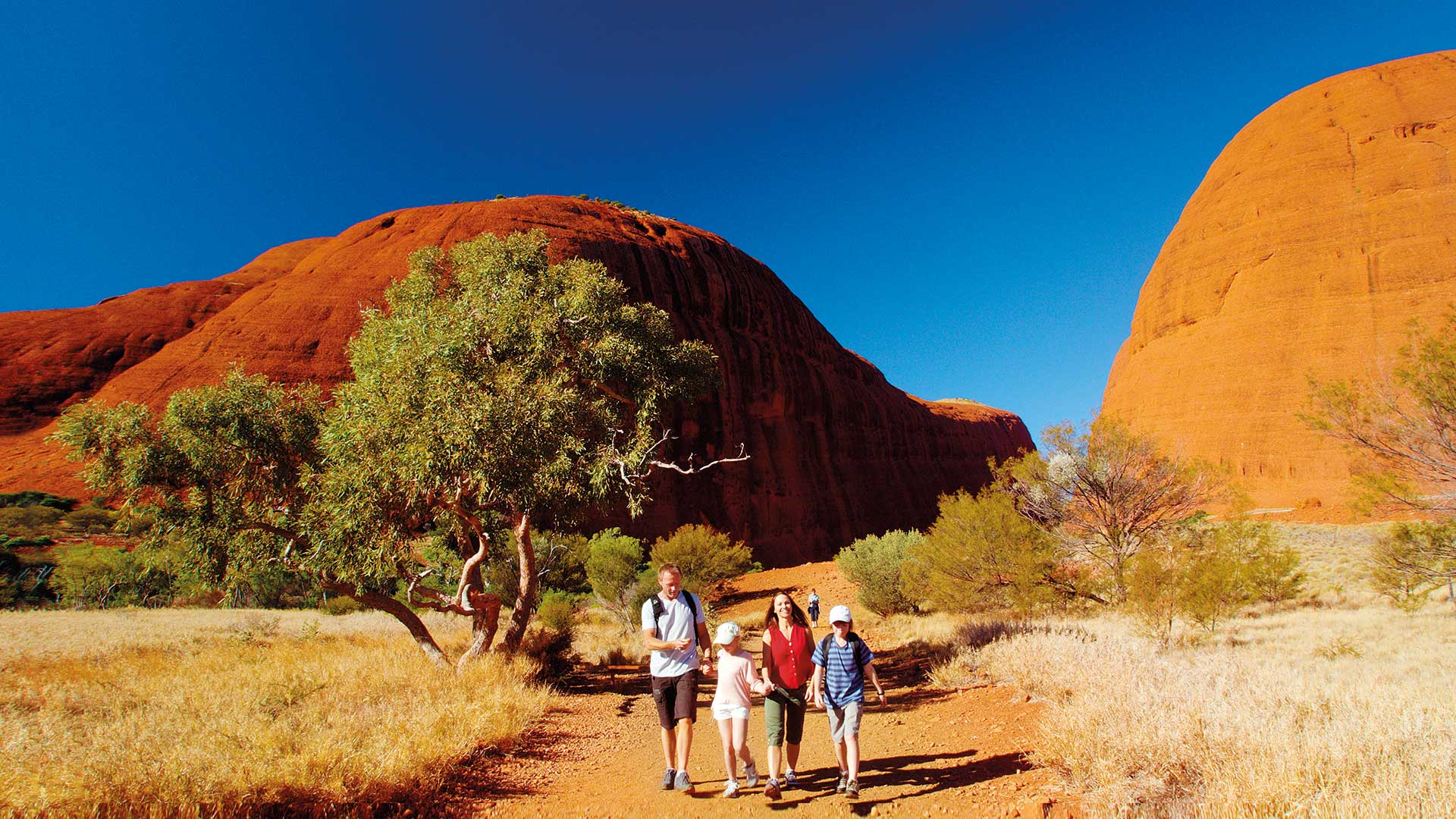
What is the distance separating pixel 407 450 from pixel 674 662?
4.99 metres

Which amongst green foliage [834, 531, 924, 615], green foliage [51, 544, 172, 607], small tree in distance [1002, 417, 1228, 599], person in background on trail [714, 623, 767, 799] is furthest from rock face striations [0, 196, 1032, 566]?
person in background on trail [714, 623, 767, 799]

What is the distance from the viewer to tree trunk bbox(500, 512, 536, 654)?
9.52 m

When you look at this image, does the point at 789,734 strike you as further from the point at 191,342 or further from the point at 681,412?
→ the point at 191,342

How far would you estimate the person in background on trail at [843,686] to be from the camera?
4.65 metres

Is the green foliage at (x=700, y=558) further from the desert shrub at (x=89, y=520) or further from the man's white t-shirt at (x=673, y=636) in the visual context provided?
the desert shrub at (x=89, y=520)

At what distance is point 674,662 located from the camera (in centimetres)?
497

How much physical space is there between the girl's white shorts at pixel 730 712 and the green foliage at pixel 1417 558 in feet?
39.3

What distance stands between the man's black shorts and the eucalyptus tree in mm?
4191

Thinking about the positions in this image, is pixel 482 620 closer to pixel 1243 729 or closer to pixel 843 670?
pixel 843 670

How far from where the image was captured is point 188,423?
27.9ft

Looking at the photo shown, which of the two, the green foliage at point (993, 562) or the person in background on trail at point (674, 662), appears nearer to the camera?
the person in background on trail at point (674, 662)

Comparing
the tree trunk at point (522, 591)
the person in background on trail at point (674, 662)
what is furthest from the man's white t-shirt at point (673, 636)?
the tree trunk at point (522, 591)

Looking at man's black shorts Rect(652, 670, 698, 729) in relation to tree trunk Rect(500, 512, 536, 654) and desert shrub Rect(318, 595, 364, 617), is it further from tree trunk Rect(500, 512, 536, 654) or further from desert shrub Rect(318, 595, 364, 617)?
desert shrub Rect(318, 595, 364, 617)

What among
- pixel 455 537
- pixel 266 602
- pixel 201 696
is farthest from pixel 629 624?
pixel 266 602
